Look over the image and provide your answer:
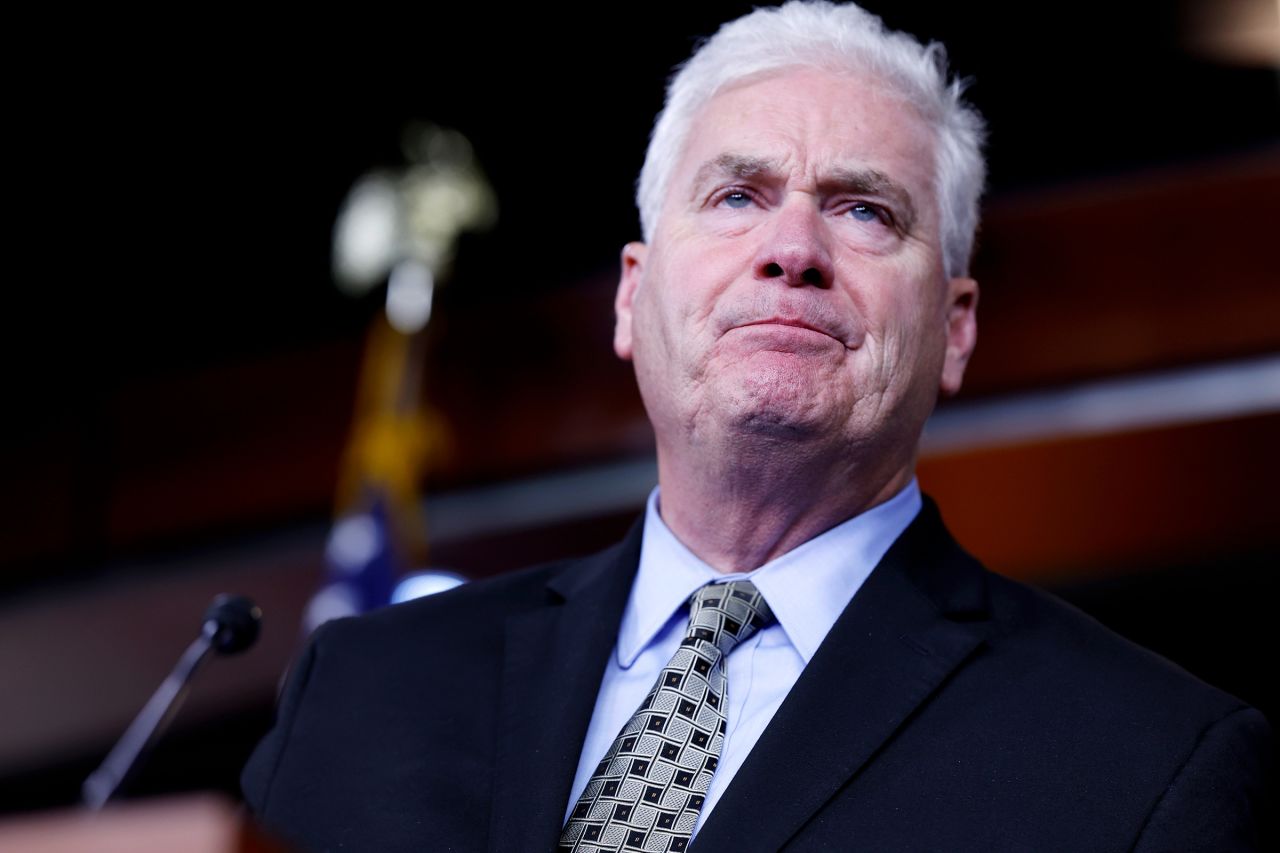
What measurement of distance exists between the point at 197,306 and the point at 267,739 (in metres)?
3.76

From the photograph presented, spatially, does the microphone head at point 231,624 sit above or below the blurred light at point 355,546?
above

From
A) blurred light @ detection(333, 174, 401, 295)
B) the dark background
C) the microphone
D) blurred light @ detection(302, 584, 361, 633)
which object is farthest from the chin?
blurred light @ detection(333, 174, 401, 295)

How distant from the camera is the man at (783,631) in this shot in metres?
1.22

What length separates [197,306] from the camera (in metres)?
4.98

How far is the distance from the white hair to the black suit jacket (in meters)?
0.41

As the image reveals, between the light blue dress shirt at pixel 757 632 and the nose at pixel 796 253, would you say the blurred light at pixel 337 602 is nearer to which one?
the light blue dress shirt at pixel 757 632

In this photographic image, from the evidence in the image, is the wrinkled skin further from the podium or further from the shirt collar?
the podium

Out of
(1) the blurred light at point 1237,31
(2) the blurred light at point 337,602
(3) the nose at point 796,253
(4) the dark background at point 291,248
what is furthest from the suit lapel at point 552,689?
(1) the blurred light at point 1237,31

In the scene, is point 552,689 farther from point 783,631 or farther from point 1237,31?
point 1237,31

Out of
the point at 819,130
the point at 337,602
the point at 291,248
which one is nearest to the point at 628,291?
the point at 819,130

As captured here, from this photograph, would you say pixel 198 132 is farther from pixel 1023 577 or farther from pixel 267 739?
pixel 267 739

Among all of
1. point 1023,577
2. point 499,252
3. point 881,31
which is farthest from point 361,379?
point 881,31

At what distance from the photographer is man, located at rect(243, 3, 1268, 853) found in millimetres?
1224

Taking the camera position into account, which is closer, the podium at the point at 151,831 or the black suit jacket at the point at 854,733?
the podium at the point at 151,831
